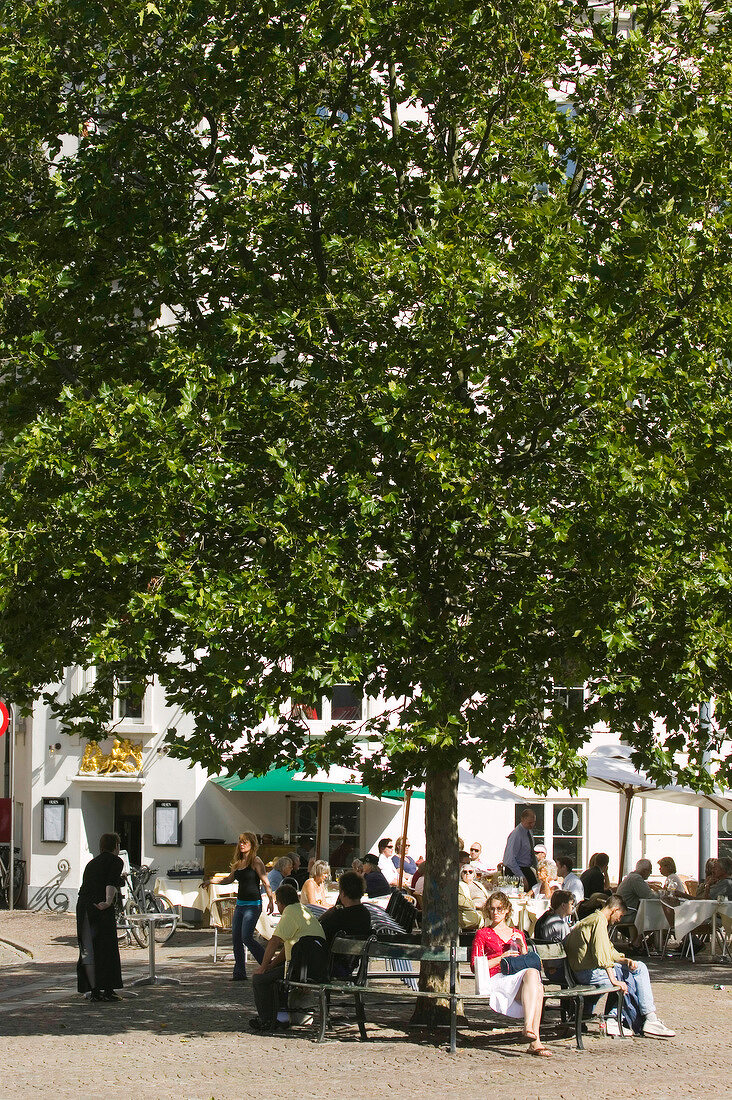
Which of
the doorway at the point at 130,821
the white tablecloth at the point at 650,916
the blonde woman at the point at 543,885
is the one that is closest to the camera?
the blonde woman at the point at 543,885

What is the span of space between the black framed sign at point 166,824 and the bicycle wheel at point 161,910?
4152mm

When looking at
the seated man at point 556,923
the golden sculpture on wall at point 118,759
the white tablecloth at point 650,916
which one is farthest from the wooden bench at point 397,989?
the golden sculpture on wall at point 118,759

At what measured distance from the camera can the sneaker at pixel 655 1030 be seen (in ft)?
43.0

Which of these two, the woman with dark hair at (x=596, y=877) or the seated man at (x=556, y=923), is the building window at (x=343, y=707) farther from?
the seated man at (x=556, y=923)

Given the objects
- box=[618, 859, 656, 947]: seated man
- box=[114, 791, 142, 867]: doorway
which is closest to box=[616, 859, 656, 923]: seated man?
box=[618, 859, 656, 947]: seated man

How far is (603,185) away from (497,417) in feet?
9.18

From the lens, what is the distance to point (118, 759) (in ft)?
93.8

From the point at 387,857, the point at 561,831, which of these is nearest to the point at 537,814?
the point at 561,831

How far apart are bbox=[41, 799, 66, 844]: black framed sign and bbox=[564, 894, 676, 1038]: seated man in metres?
17.9

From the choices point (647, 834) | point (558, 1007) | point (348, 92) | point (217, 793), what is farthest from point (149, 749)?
point (348, 92)

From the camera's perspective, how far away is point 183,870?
998 inches

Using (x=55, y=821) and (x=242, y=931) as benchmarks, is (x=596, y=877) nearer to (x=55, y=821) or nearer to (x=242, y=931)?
(x=242, y=931)

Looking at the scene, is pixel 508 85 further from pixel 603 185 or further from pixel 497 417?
pixel 497 417

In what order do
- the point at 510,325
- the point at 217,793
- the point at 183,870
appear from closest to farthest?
the point at 510,325 < the point at 183,870 < the point at 217,793
